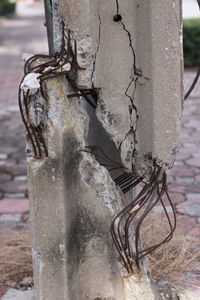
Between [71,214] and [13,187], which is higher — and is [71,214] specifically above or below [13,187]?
above

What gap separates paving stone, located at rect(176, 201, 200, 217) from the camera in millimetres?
3391

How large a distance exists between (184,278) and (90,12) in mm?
1216

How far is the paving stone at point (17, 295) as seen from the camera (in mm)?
2449

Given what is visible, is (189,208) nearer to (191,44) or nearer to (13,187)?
(13,187)

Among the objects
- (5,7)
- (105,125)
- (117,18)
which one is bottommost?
(5,7)

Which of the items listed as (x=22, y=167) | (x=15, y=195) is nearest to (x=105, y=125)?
(x=15, y=195)

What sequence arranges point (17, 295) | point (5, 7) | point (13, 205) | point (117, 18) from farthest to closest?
1. point (5, 7)
2. point (13, 205)
3. point (17, 295)
4. point (117, 18)

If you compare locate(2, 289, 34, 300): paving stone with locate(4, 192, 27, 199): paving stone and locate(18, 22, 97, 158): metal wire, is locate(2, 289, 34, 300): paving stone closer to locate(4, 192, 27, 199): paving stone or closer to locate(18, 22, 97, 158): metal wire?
locate(18, 22, 97, 158): metal wire

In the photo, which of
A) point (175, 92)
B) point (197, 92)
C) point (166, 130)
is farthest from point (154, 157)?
point (197, 92)

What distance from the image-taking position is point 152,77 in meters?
2.08

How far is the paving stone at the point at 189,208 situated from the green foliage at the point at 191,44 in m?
5.69

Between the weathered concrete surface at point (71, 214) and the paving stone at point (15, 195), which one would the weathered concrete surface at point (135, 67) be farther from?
the paving stone at point (15, 195)

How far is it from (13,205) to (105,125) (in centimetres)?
156

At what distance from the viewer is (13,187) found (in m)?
3.96
